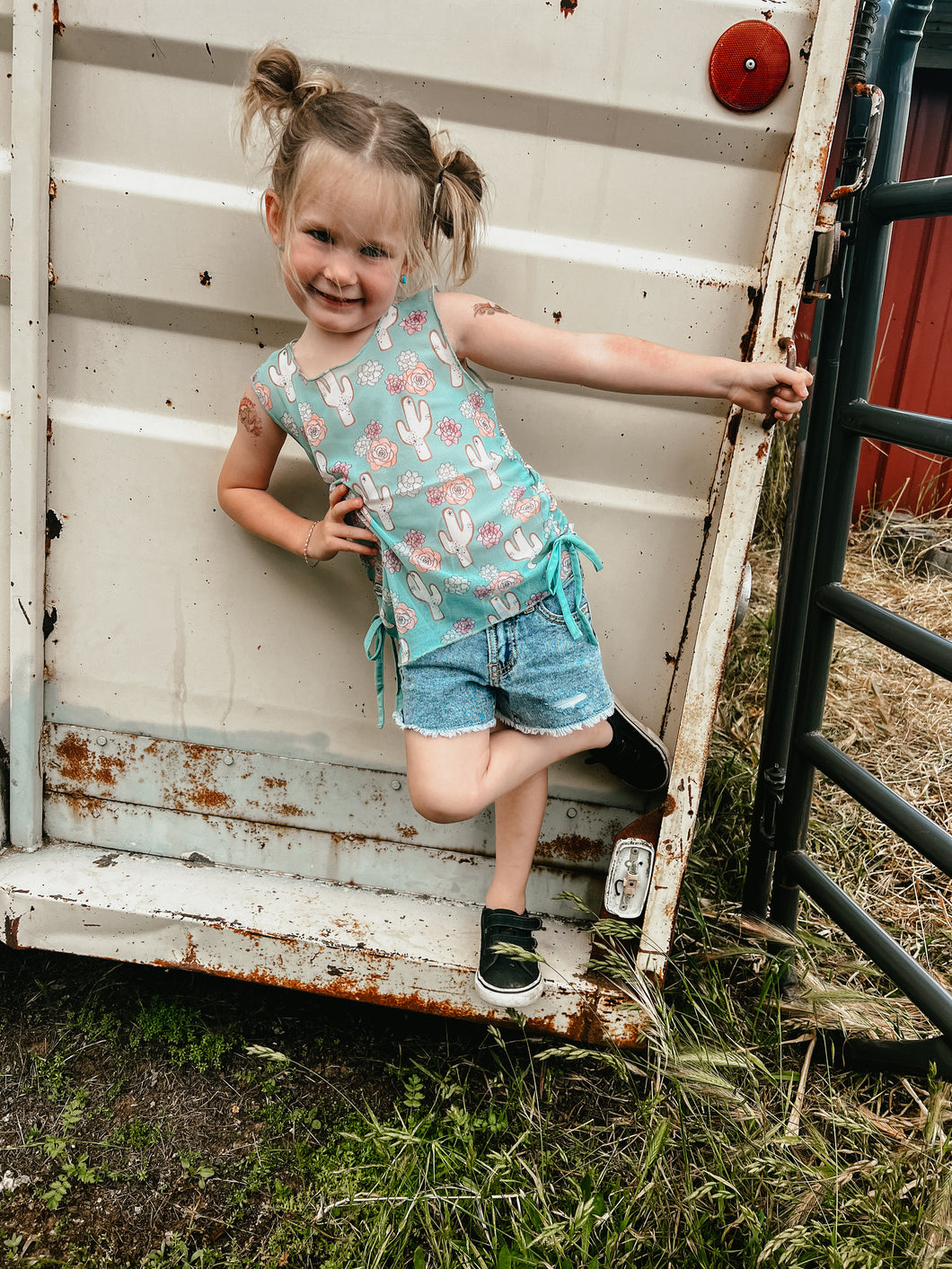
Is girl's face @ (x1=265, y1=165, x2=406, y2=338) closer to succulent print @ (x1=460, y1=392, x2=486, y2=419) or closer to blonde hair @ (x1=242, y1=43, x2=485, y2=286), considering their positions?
blonde hair @ (x1=242, y1=43, x2=485, y2=286)

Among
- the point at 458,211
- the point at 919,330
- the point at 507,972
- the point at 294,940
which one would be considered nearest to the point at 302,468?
the point at 458,211

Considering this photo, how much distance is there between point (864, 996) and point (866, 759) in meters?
1.41

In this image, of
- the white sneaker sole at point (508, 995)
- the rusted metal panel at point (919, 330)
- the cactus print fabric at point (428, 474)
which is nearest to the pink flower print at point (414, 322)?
the cactus print fabric at point (428, 474)

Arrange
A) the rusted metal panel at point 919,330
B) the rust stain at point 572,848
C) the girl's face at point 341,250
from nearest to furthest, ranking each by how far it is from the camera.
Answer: the girl's face at point 341,250, the rust stain at point 572,848, the rusted metal panel at point 919,330

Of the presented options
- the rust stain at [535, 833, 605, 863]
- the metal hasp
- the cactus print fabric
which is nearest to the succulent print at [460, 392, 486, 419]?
the cactus print fabric

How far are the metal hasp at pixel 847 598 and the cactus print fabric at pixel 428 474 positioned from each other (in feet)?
2.09

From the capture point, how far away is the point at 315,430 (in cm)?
165

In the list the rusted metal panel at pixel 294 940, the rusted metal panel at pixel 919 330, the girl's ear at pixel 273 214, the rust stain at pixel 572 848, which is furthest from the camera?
the rusted metal panel at pixel 919 330

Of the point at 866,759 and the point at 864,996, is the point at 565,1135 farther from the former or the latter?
the point at 866,759

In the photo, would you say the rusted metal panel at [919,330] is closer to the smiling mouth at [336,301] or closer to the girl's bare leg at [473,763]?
the girl's bare leg at [473,763]

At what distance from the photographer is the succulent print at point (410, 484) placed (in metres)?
1.62

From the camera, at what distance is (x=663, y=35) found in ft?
5.09

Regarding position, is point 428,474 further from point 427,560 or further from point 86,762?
point 86,762

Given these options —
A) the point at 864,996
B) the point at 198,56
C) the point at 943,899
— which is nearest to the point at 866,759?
the point at 943,899
